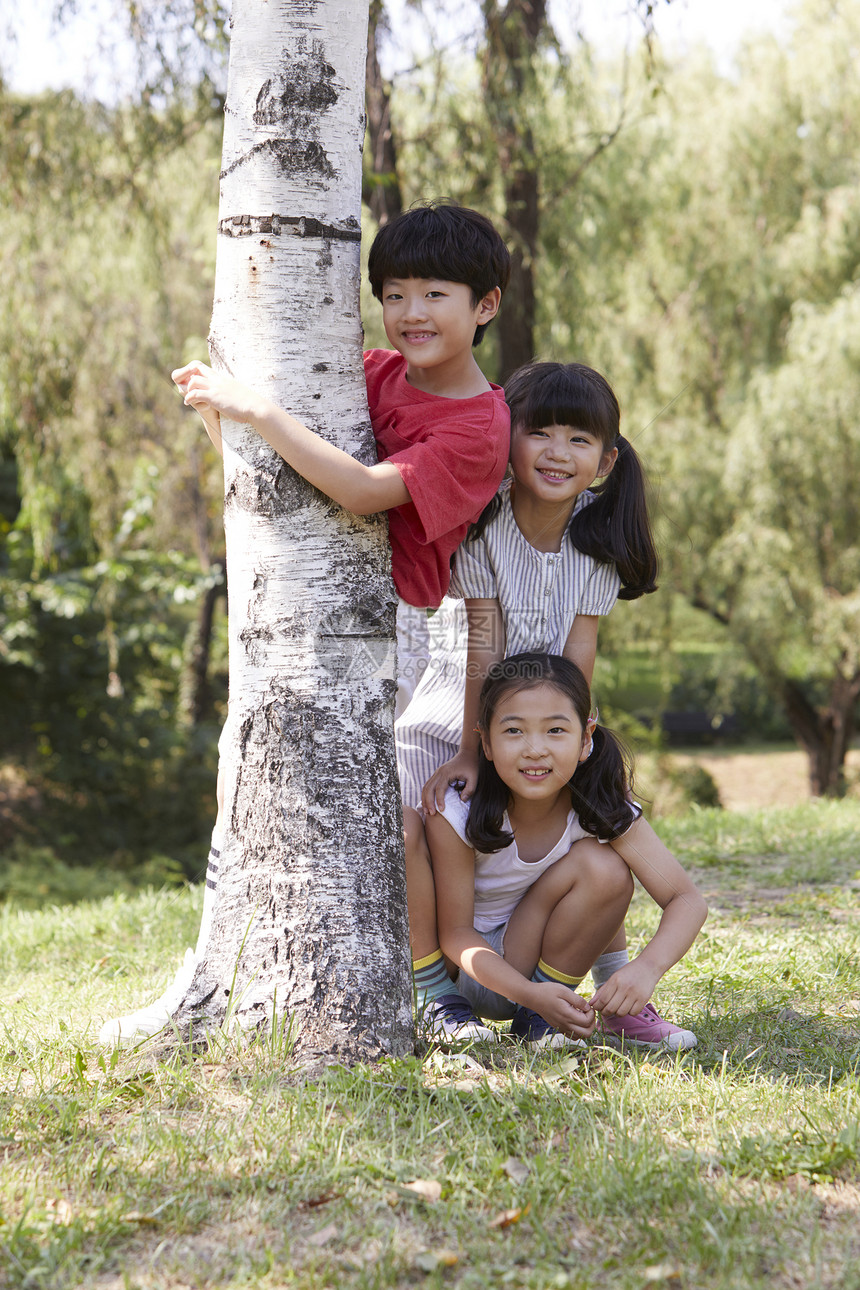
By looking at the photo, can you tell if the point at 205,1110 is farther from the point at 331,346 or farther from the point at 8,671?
the point at 8,671

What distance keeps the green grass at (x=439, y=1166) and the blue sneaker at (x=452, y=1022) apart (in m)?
0.06

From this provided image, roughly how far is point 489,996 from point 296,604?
3.50ft

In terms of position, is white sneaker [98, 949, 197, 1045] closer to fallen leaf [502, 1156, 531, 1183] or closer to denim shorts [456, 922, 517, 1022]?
denim shorts [456, 922, 517, 1022]

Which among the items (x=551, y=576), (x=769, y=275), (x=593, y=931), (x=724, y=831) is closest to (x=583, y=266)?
(x=769, y=275)

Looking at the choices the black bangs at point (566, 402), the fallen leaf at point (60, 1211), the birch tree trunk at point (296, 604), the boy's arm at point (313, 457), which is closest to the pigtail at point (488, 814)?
the birch tree trunk at point (296, 604)

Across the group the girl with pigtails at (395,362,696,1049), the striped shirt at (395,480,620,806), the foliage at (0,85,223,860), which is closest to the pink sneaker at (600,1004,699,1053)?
the girl with pigtails at (395,362,696,1049)

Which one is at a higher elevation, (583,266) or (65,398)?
(583,266)

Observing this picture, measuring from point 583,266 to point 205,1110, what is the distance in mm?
6816

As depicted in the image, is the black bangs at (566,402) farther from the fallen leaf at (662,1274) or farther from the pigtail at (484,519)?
the fallen leaf at (662,1274)

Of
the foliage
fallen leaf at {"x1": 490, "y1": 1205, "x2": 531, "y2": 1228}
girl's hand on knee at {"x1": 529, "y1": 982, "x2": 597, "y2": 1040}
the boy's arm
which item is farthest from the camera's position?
the foliage

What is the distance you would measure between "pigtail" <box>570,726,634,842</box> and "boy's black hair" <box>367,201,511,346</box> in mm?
1099

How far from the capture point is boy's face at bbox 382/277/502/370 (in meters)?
2.37

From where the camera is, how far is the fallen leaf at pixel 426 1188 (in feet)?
5.76

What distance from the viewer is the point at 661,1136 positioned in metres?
1.95
